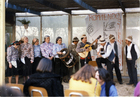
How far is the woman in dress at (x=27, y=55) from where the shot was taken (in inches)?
193

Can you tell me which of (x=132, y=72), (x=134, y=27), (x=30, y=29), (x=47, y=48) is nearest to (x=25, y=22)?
(x=30, y=29)

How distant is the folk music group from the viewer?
137 inches

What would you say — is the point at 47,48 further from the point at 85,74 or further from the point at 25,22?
the point at 85,74

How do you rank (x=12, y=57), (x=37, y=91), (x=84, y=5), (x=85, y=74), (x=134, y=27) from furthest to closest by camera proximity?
(x=12, y=57)
(x=84, y=5)
(x=134, y=27)
(x=37, y=91)
(x=85, y=74)

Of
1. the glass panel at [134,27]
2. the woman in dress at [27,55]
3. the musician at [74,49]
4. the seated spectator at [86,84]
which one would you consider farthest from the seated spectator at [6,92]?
the glass panel at [134,27]

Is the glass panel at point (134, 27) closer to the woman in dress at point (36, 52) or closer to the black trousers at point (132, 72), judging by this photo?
the black trousers at point (132, 72)

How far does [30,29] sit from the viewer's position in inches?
193

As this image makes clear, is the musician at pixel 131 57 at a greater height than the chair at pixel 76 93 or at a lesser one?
greater

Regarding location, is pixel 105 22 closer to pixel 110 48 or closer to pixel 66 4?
pixel 110 48

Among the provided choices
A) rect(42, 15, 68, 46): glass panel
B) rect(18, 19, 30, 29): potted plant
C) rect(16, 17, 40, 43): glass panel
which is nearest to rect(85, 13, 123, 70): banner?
rect(42, 15, 68, 46): glass panel

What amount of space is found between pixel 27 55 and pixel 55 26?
943 millimetres

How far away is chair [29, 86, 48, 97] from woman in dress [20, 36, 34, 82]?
1125 mm

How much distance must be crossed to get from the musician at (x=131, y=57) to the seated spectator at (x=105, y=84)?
101cm

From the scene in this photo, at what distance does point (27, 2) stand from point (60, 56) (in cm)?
146
